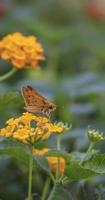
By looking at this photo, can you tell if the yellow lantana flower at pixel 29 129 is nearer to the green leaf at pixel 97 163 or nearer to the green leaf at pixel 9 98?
the green leaf at pixel 97 163

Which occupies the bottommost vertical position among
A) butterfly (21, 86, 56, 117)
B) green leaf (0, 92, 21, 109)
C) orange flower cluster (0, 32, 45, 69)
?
butterfly (21, 86, 56, 117)

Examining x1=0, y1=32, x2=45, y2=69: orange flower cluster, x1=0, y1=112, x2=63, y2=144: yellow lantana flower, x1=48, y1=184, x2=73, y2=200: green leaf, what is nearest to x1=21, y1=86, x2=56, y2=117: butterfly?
x1=0, y1=112, x2=63, y2=144: yellow lantana flower

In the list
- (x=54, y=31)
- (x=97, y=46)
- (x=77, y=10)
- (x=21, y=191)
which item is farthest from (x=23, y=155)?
(x=77, y=10)

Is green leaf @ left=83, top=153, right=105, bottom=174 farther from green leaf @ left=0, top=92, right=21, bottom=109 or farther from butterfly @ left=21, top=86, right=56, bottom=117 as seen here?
green leaf @ left=0, top=92, right=21, bottom=109

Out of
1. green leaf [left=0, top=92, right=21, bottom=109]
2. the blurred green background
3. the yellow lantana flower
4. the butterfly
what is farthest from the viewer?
the blurred green background

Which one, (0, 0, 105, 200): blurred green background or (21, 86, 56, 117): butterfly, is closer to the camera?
(21, 86, 56, 117): butterfly

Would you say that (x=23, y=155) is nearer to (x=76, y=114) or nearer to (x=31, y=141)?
(x=31, y=141)

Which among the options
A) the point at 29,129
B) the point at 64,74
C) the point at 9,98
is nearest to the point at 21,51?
the point at 9,98
